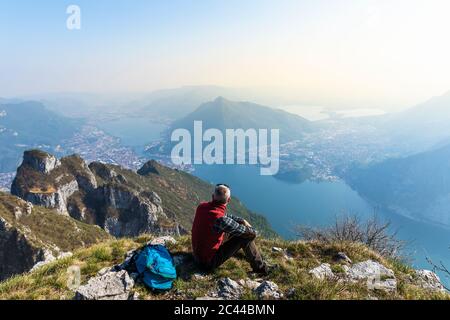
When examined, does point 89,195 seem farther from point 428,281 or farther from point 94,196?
point 428,281

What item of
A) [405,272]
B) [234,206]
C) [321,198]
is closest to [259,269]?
[405,272]

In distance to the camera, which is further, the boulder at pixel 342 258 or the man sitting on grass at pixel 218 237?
the boulder at pixel 342 258

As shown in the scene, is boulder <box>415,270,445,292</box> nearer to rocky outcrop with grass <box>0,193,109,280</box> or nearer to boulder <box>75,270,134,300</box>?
boulder <box>75,270,134,300</box>

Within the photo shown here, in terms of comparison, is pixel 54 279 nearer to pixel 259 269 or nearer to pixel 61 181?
pixel 259 269

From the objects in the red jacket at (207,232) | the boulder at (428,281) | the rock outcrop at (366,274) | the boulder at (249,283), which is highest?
Answer: the red jacket at (207,232)

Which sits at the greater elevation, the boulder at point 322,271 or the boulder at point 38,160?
the boulder at point 322,271

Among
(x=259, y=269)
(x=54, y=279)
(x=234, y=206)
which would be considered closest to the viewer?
(x=54, y=279)

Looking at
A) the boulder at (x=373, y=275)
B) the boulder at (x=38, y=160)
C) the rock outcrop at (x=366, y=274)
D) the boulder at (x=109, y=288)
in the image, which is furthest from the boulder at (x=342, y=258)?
the boulder at (x=38, y=160)

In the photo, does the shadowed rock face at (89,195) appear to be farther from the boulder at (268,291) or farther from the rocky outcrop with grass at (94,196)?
the boulder at (268,291)
